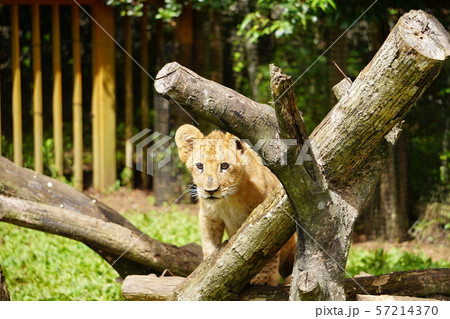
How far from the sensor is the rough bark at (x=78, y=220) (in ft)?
16.3

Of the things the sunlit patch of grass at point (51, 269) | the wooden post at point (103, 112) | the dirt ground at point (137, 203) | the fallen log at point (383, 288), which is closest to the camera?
the fallen log at point (383, 288)

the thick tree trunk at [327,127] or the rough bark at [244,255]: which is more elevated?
the thick tree trunk at [327,127]

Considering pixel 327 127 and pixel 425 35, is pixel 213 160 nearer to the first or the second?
pixel 327 127

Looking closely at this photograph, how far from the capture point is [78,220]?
16.6 feet

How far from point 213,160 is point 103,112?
5.39 m

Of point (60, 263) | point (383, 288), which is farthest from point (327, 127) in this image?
point (60, 263)

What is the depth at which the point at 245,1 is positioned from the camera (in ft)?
28.1

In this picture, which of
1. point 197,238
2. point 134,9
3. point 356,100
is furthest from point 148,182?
point 356,100

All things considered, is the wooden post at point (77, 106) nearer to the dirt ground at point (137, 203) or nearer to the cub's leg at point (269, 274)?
the dirt ground at point (137, 203)

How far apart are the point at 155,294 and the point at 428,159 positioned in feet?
16.8

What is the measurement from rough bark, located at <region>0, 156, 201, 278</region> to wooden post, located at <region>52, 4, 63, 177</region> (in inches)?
162

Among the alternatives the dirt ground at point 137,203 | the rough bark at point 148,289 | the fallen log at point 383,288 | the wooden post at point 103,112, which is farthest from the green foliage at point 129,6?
the fallen log at point 383,288

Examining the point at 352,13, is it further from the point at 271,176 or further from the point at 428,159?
the point at 271,176

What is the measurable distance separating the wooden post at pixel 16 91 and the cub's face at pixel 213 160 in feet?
18.2
